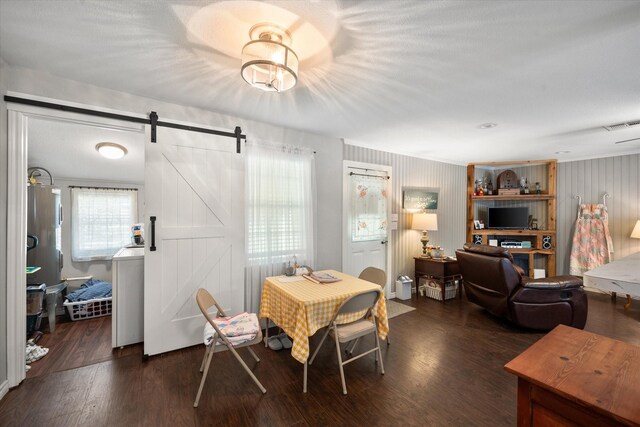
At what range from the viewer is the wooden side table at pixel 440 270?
4.27 m

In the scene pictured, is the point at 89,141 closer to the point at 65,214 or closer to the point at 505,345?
the point at 65,214

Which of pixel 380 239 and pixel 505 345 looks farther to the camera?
pixel 380 239

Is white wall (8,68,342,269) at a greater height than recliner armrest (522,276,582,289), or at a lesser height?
greater

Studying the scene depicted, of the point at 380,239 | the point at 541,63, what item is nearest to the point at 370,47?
the point at 541,63

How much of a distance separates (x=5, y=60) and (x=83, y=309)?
2.81m

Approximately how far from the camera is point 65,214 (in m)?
4.04

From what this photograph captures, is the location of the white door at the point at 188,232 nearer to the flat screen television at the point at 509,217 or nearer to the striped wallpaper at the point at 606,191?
the flat screen television at the point at 509,217

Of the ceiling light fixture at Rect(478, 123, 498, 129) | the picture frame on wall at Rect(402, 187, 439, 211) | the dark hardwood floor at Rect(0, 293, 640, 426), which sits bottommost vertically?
the dark hardwood floor at Rect(0, 293, 640, 426)

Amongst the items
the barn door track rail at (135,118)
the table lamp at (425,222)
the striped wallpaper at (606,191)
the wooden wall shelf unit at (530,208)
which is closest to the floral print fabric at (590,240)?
the striped wallpaper at (606,191)

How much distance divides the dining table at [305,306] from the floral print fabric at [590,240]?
479 cm

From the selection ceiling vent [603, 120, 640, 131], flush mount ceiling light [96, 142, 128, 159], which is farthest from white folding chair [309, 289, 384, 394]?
ceiling vent [603, 120, 640, 131]

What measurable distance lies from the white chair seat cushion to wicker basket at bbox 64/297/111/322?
3216mm

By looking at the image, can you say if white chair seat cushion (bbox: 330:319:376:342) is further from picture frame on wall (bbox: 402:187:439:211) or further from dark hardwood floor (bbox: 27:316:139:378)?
picture frame on wall (bbox: 402:187:439:211)

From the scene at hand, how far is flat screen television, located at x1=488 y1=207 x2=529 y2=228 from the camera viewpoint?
5.59 meters
